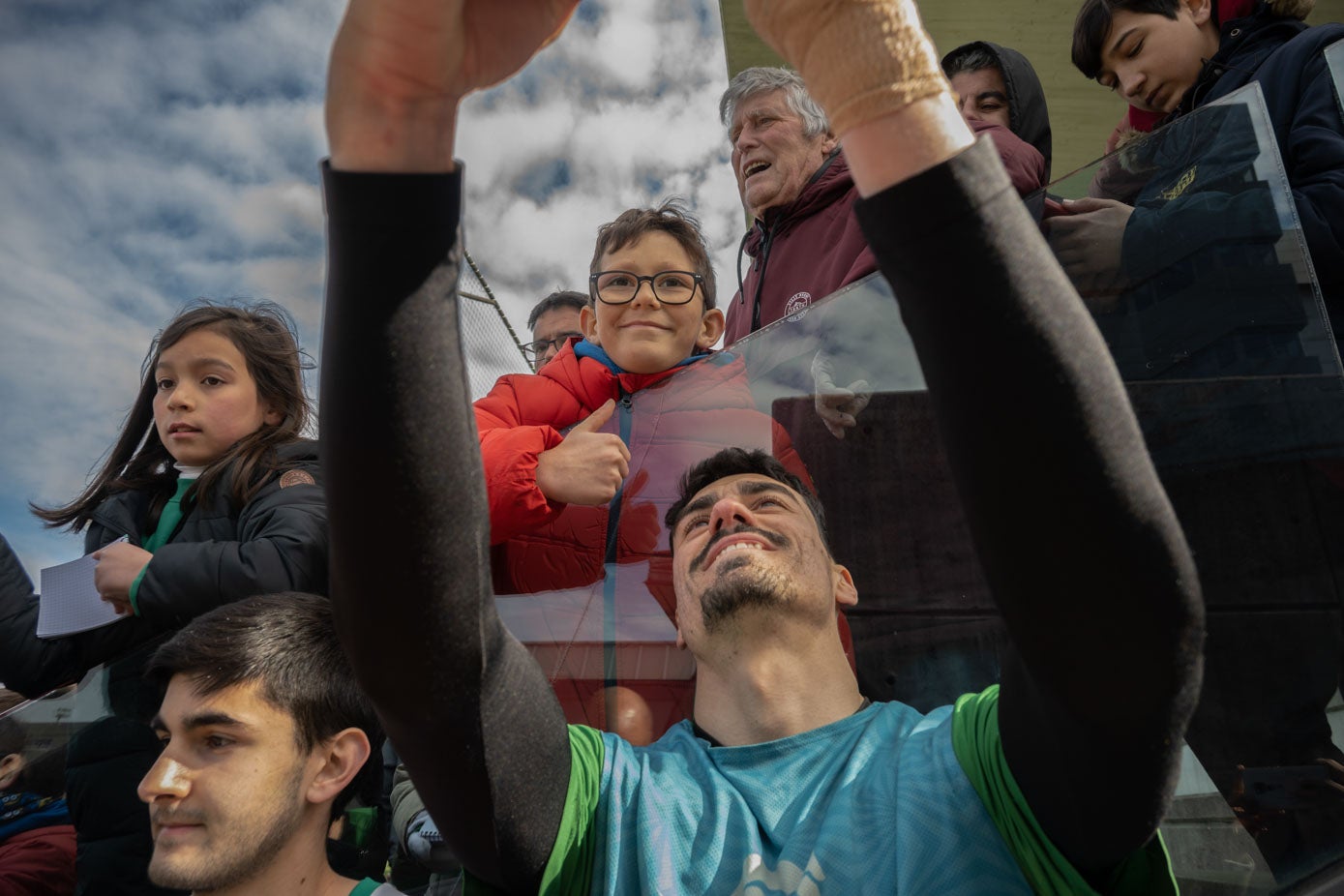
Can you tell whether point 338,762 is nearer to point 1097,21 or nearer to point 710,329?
point 710,329

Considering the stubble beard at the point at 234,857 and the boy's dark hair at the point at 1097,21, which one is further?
the boy's dark hair at the point at 1097,21

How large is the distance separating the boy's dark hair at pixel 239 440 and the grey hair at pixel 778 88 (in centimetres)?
161

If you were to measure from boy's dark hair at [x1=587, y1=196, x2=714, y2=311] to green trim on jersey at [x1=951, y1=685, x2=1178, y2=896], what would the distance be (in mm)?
1663

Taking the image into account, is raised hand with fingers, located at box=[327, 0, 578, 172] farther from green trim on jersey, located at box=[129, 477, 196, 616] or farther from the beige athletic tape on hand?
green trim on jersey, located at box=[129, 477, 196, 616]

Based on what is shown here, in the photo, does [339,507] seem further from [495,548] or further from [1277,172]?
[1277,172]

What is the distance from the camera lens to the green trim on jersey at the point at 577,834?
134 centimetres

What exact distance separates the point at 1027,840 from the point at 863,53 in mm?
964

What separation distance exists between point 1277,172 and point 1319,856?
127 cm

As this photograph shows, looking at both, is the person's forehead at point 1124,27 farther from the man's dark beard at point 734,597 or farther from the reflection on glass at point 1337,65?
the man's dark beard at point 734,597

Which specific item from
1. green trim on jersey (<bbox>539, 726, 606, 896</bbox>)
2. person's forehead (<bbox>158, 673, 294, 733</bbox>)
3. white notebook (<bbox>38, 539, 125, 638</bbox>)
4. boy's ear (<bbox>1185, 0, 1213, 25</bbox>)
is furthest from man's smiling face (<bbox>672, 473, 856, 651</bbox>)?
boy's ear (<bbox>1185, 0, 1213, 25</bbox>)

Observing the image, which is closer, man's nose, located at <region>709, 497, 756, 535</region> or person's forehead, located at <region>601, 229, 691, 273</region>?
man's nose, located at <region>709, 497, 756, 535</region>

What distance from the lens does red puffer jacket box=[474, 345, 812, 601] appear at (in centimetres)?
229

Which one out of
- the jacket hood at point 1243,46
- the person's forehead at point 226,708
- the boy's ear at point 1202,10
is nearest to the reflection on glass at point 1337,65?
the jacket hood at point 1243,46

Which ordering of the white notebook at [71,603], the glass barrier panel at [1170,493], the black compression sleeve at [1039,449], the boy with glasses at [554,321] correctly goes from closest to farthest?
the black compression sleeve at [1039,449]
the glass barrier panel at [1170,493]
the white notebook at [71,603]
the boy with glasses at [554,321]
